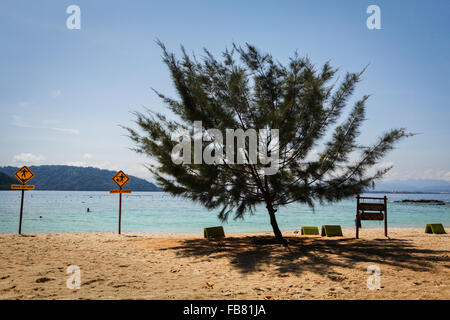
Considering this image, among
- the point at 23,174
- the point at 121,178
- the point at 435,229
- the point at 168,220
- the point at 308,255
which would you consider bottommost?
the point at 168,220

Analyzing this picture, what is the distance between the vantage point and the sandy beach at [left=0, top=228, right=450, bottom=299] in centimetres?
459

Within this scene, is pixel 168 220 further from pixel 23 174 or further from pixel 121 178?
pixel 23 174

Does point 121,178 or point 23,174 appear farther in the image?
point 121,178

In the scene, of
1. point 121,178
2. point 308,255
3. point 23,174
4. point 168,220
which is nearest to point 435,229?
point 308,255

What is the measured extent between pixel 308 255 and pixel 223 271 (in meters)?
2.87

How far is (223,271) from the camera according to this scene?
252 inches

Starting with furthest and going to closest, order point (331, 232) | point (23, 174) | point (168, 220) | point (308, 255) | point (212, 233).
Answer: point (168, 220), point (23, 174), point (331, 232), point (212, 233), point (308, 255)

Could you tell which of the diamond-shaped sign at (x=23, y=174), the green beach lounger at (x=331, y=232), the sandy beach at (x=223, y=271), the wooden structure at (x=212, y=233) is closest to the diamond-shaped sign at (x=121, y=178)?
the diamond-shaped sign at (x=23, y=174)

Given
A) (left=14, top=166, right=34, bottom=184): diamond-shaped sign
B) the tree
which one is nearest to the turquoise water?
the tree

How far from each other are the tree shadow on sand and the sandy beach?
2 centimetres

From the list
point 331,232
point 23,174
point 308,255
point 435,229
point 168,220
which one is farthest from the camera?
point 168,220

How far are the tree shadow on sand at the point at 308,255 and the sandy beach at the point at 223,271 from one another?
0.02 metres

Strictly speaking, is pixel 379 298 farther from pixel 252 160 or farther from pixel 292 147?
pixel 292 147
